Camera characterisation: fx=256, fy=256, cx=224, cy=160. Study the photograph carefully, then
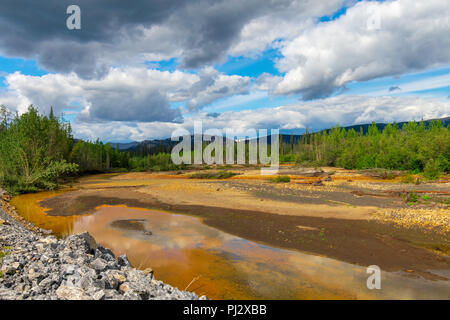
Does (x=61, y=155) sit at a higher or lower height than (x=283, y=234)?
higher

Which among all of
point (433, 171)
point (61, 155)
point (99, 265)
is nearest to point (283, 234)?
point (99, 265)

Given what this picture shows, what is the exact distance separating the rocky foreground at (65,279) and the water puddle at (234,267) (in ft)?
5.59

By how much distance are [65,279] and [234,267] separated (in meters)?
5.52

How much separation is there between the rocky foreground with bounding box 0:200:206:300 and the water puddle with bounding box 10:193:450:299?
170 cm

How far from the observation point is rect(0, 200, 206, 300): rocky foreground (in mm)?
5379

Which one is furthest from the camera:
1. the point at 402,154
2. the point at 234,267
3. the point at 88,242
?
the point at 402,154

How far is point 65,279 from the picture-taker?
20.5 feet

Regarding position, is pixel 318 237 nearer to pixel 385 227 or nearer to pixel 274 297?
pixel 385 227

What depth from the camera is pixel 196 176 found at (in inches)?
1982

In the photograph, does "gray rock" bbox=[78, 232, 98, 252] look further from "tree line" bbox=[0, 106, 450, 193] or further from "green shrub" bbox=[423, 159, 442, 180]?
"green shrub" bbox=[423, 159, 442, 180]

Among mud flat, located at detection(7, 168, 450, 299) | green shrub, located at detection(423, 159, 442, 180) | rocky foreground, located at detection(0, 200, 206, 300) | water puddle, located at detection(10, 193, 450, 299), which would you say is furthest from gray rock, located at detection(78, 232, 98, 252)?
green shrub, located at detection(423, 159, 442, 180)

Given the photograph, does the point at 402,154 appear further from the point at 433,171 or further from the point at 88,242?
the point at 88,242
